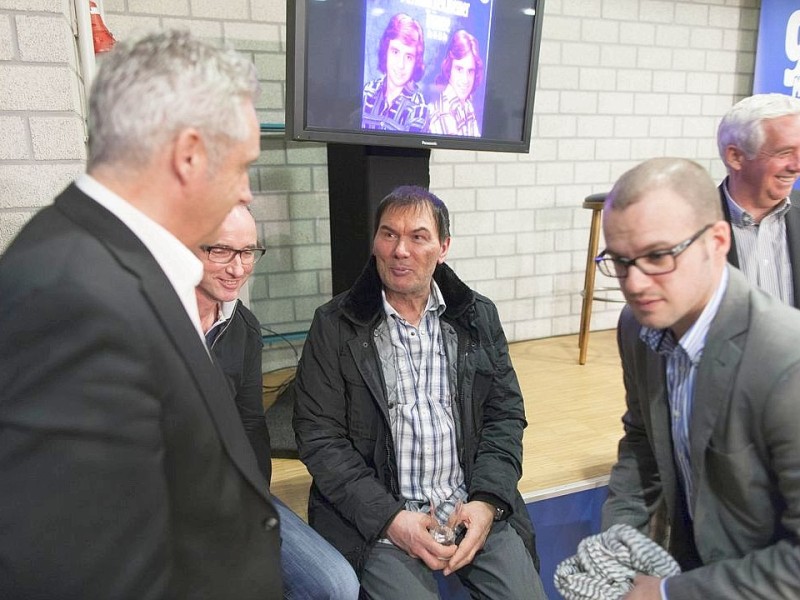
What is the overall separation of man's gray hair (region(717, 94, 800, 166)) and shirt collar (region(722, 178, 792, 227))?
16 centimetres

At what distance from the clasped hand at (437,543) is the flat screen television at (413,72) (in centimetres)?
A: 144

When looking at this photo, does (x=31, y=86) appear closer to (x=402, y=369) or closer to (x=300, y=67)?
(x=300, y=67)

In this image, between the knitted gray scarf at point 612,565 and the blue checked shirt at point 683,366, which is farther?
the knitted gray scarf at point 612,565

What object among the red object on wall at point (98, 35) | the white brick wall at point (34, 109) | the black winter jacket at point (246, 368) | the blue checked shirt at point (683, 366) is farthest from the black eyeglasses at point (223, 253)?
the red object on wall at point (98, 35)

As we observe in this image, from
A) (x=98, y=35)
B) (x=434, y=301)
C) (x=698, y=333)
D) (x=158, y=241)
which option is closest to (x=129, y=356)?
(x=158, y=241)

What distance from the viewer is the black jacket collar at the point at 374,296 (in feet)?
6.01

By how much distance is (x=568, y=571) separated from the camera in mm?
1326

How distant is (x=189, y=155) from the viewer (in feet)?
2.71

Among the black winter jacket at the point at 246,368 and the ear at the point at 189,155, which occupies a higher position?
the ear at the point at 189,155

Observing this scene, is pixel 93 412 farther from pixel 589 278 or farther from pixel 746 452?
pixel 589 278

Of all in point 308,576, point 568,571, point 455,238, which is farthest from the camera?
point 455,238

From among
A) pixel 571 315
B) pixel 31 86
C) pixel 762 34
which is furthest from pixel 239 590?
pixel 762 34

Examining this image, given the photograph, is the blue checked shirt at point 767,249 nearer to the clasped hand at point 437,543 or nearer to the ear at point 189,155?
the clasped hand at point 437,543

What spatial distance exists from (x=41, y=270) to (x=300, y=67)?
1.73 meters
